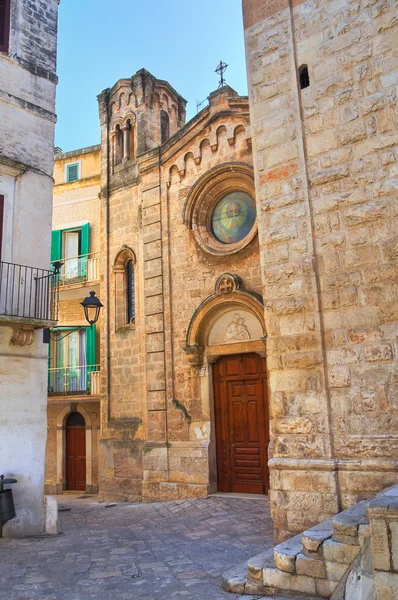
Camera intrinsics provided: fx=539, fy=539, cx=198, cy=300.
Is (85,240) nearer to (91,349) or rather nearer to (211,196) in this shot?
(91,349)

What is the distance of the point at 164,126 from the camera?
14461mm

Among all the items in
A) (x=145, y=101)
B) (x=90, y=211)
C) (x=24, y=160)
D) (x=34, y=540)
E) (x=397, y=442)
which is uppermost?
(x=145, y=101)

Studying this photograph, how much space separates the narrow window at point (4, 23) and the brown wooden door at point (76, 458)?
10.5 meters

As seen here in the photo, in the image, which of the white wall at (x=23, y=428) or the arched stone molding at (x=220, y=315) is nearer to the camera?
the white wall at (x=23, y=428)

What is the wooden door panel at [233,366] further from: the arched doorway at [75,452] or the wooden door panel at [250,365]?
the arched doorway at [75,452]

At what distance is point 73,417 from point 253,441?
730cm

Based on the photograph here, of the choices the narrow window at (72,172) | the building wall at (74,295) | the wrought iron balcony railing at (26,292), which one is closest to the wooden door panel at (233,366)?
the wrought iron balcony railing at (26,292)

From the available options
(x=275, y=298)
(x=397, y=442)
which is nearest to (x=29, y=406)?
(x=275, y=298)

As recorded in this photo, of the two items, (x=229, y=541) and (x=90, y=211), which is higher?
(x=90, y=211)

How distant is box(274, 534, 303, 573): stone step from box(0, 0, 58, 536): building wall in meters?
4.78

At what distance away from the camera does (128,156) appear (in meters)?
14.0

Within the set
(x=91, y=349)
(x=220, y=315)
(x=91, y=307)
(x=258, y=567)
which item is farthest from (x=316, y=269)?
(x=91, y=349)

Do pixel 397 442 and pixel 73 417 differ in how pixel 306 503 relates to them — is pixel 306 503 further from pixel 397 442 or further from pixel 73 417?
pixel 73 417

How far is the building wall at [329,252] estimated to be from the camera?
5.53 metres
